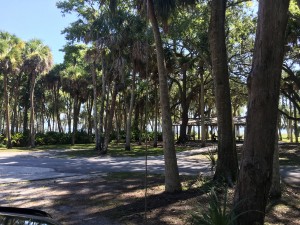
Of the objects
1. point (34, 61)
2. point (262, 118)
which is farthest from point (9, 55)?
point (262, 118)

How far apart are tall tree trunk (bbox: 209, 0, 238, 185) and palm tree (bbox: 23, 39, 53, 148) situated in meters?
30.0

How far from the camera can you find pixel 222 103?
11406 millimetres

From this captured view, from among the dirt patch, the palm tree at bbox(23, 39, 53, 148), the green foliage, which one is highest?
the palm tree at bbox(23, 39, 53, 148)

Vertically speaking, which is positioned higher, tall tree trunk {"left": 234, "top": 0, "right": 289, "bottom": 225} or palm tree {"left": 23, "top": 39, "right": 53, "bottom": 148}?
palm tree {"left": 23, "top": 39, "right": 53, "bottom": 148}

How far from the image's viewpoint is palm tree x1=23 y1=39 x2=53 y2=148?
38.8 meters

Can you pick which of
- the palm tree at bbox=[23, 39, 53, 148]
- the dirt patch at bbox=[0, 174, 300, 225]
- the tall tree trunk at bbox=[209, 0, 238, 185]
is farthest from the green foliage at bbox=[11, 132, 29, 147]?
the tall tree trunk at bbox=[209, 0, 238, 185]

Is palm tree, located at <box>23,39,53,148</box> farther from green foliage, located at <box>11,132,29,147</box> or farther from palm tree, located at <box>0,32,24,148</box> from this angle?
green foliage, located at <box>11,132,29,147</box>

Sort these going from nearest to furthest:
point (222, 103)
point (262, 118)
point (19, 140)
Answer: point (262, 118), point (222, 103), point (19, 140)

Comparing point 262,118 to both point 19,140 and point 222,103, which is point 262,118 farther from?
point 19,140

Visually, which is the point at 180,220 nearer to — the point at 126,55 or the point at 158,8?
the point at 158,8

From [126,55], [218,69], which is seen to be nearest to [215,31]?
[218,69]

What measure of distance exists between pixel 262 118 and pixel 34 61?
3585 centimetres

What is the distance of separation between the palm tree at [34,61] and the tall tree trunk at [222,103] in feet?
98.5

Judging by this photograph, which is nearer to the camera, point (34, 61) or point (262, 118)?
point (262, 118)
